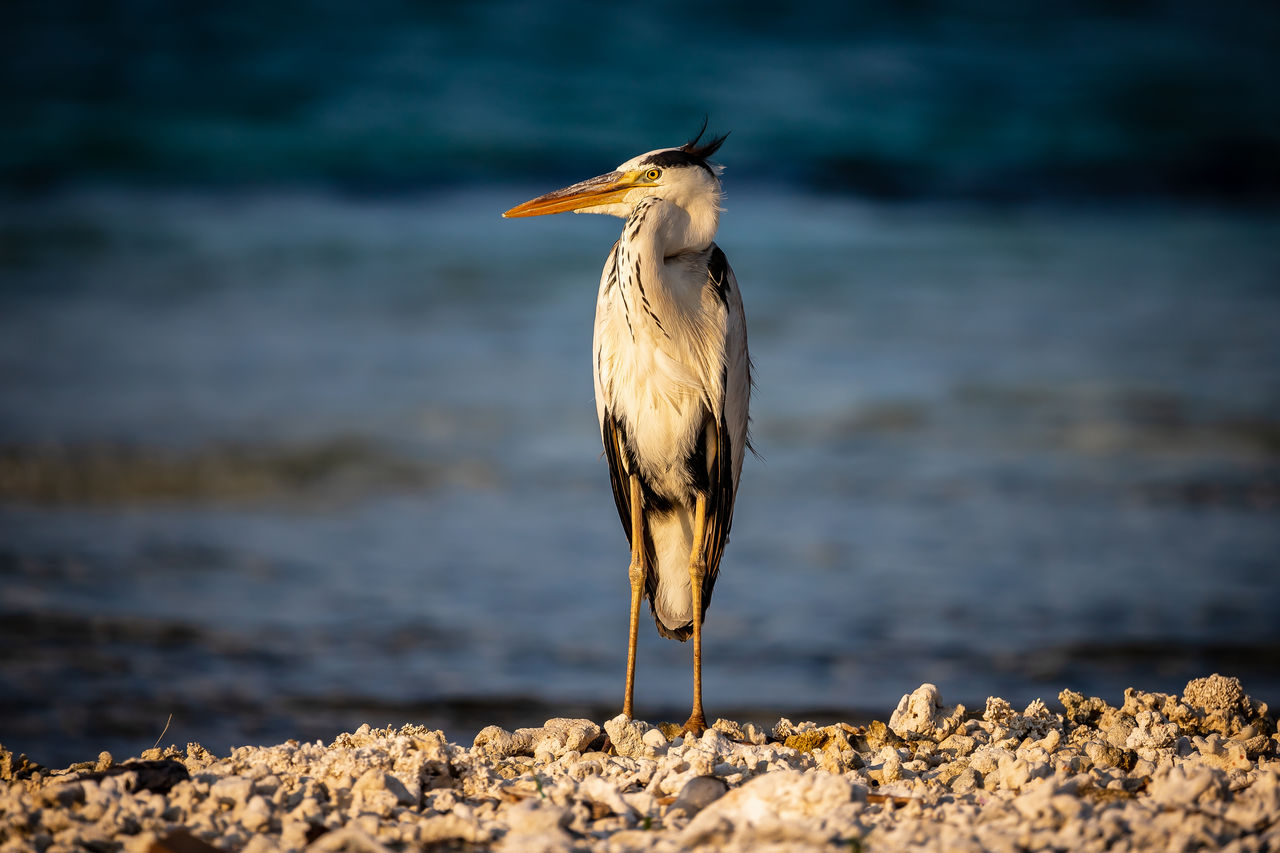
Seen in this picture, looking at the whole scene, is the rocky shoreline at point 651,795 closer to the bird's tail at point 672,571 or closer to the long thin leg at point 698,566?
the long thin leg at point 698,566

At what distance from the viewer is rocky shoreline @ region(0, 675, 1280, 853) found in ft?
7.73

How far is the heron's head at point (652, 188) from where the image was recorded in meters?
3.90

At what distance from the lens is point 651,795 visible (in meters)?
2.77

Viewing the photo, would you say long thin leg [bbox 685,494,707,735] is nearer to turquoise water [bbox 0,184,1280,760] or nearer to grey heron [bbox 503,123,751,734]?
grey heron [bbox 503,123,751,734]

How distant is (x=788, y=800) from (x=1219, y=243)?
15.6m

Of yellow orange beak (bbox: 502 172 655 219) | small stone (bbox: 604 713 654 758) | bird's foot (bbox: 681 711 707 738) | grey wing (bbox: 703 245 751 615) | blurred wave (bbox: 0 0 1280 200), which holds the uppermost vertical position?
blurred wave (bbox: 0 0 1280 200)

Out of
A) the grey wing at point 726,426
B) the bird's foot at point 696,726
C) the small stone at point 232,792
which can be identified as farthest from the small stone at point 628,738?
the small stone at point 232,792

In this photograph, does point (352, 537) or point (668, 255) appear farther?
point (352, 537)

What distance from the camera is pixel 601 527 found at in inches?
330

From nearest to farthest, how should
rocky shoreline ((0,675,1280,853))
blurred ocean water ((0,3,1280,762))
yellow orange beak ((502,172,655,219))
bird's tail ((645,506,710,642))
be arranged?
1. rocky shoreline ((0,675,1280,853))
2. yellow orange beak ((502,172,655,219))
3. bird's tail ((645,506,710,642))
4. blurred ocean water ((0,3,1280,762))

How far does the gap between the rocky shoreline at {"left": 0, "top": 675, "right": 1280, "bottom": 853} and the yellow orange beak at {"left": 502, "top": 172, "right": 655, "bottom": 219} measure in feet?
6.13

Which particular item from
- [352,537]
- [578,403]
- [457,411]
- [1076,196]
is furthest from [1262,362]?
[352,537]

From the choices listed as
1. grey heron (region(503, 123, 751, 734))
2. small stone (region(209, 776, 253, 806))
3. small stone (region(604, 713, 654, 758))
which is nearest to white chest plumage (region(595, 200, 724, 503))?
grey heron (region(503, 123, 751, 734))

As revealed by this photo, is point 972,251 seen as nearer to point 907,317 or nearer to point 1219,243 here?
point 907,317
